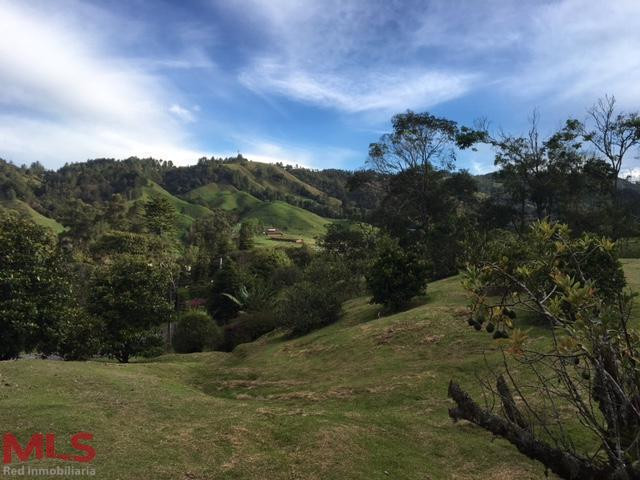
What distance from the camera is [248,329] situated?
93.7 ft

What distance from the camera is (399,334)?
57.4 ft

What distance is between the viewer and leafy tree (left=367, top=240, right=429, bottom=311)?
73.0ft

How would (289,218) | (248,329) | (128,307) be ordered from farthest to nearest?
1. (289,218)
2. (248,329)
3. (128,307)

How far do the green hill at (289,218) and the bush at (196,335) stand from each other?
330ft

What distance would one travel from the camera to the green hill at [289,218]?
452 feet

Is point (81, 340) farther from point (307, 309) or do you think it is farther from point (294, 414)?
point (294, 414)

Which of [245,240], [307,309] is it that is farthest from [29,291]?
[245,240]

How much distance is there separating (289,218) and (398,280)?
124 m

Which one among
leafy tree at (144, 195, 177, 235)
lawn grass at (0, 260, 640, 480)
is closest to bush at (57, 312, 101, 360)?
lawn grass at (0, 260, 640, 480)

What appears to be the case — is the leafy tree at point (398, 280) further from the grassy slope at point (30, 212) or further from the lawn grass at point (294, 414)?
the grassy slope at point (30, 212)

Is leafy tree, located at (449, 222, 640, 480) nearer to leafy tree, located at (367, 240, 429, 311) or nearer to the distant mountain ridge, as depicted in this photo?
leafy tree, located at (367, 240, 429, 311)

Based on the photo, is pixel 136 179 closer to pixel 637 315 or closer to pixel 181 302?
pixel 181 302

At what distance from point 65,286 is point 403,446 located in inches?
596

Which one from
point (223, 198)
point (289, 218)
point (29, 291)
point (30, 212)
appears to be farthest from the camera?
point (223, 198)
